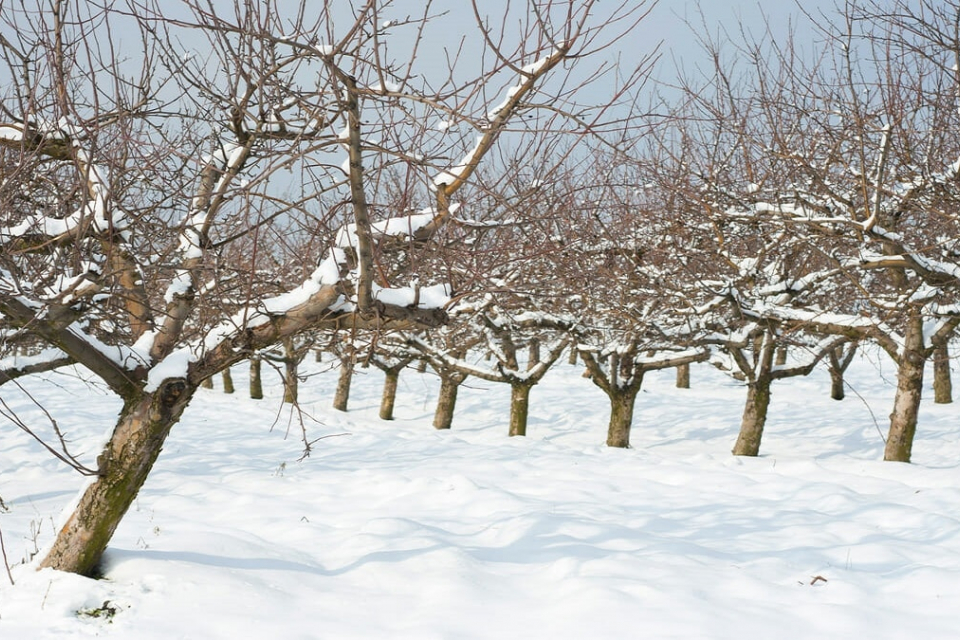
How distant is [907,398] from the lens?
982 cm

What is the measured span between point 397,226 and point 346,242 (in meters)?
0.30

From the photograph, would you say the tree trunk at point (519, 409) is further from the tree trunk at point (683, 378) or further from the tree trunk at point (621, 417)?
the tree trunk at point (683, 378)

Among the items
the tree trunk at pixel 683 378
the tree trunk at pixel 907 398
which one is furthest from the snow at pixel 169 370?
the tree trunk at pixel 683 378

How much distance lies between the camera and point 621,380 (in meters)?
12.7

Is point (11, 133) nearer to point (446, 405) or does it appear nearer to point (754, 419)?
point (754, 419)

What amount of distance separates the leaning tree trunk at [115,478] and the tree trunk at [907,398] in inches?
358

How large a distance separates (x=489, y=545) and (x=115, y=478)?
256cm

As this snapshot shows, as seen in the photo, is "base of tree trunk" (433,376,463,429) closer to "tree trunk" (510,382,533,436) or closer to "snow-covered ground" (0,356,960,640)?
"tree trunk" (510,382,533,436)

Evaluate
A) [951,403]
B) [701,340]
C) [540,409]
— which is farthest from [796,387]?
[701,340]

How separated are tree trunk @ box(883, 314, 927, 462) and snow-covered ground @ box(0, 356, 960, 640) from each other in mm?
944

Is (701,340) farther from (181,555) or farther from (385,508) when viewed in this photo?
(181,555)

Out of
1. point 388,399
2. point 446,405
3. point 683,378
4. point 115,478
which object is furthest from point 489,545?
point 683,378

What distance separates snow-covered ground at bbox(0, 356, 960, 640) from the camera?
3.76 m

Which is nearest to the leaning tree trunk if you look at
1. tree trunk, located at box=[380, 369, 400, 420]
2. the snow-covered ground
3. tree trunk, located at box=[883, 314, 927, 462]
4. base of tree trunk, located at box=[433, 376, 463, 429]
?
the snow-covered ground
